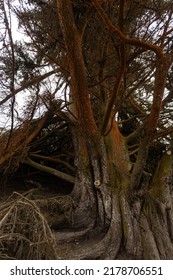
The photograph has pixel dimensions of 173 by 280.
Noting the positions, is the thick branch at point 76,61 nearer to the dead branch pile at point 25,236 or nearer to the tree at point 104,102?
the tree at point 104,102

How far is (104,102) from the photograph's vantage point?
643 cm

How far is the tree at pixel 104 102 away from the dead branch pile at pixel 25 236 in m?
1.25

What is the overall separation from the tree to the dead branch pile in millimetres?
1247

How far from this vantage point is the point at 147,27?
16.4ft

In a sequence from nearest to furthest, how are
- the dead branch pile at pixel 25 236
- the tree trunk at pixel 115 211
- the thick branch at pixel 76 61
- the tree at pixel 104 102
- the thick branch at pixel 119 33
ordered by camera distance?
the dead branch pile at pixel 25 236
the thick branch at pixel 119 33
the thick branch at pixel 76 61
the tree at pixel 104 102
the tree trunk at pixel 115 211

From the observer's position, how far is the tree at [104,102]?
4734mm

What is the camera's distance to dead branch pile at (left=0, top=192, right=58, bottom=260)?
3561 millimetres

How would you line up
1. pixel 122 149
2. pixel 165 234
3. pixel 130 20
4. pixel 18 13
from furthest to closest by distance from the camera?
pixel 122 149 → pixel 165 234 → pixel 18 13 → pixel 130 20

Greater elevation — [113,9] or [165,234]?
[113,9]

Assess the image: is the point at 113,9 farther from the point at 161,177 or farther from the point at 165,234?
the point at 165,234

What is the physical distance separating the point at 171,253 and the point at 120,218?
1.04 m

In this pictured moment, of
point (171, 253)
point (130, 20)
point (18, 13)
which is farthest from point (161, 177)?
point (18, 13)

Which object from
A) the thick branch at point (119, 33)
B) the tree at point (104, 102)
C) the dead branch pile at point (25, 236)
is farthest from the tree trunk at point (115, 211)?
the thick branch at point (119, 33)

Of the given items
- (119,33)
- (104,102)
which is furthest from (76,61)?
(104,102)
